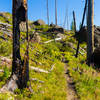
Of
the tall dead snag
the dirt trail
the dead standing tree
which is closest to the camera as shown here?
the dead standing tree

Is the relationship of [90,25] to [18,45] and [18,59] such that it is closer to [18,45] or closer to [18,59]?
[18,45]

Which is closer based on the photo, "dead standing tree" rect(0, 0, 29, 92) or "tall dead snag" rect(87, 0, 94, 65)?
"dead standing tree" rect(0, 0, 29, 92)

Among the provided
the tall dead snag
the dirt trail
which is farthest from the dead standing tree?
the tall dead snag

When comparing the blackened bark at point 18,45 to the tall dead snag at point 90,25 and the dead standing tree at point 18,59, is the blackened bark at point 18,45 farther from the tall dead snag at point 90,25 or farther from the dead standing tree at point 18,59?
the tall dead snag at point 90,25

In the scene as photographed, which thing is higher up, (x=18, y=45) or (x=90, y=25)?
(x=90, y=25)

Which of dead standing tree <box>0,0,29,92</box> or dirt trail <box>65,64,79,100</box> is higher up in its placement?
dead standing tree <box>0,0,29,92</box>

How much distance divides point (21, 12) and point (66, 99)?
3.77m

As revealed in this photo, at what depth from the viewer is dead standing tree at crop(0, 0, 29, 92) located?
4441 mm

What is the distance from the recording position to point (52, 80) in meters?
6.45

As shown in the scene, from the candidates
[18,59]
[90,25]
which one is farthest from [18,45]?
[90,25]

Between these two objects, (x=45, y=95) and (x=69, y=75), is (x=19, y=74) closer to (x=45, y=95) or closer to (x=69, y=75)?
(x=45, y=95)

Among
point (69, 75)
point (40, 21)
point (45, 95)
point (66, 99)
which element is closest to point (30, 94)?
point (45, 95)

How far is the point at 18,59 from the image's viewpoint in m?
4.62

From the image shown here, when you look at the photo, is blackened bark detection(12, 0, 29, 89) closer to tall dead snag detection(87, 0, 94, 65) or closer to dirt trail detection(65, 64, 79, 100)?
dirt trail detection(65, 64, 79, 100)
